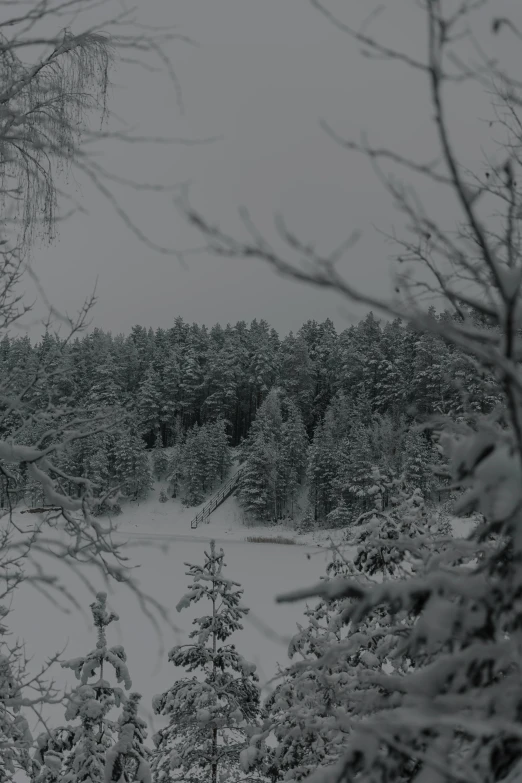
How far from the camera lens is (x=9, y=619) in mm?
16766

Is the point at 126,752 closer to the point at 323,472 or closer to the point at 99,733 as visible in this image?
the point at 99,733

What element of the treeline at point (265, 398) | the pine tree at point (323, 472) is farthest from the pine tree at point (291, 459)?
the pine tree at point (323, 472)

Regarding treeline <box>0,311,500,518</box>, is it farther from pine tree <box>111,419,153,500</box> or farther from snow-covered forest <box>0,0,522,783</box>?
snow-covered forest <box>0,0,522,783</box>

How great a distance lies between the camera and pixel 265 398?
5303 centimetres

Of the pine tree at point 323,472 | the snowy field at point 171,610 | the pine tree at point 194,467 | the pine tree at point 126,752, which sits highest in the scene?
the pine tree at point 194,467

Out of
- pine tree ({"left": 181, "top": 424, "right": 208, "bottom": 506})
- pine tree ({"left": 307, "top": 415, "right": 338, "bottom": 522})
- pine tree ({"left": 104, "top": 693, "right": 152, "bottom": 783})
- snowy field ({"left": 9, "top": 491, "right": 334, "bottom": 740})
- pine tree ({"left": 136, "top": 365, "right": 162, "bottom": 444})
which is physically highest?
pine tree ({"left": 136, "top": 365, "right": 162, "bottom": 444})

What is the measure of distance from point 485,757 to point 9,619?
19030 mm

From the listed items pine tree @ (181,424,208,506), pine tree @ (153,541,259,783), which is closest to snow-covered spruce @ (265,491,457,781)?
pine tree @ (153,541,259,783)

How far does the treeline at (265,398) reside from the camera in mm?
41281

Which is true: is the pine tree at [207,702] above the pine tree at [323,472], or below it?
below

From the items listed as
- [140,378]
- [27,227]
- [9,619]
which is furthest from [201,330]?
[27,227]

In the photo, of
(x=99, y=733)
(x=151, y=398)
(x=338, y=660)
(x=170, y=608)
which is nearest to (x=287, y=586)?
(x=170, y=608)

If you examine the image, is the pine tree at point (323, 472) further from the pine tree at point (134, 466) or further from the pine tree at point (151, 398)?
the pine tree at point (151, 398)

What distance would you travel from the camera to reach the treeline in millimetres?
41281
